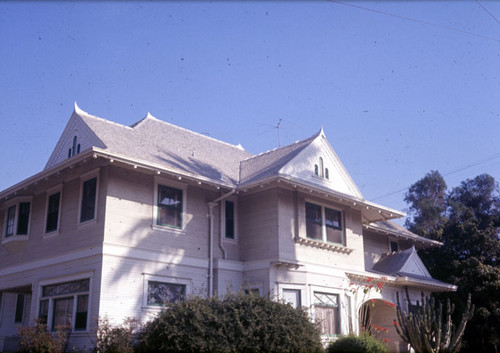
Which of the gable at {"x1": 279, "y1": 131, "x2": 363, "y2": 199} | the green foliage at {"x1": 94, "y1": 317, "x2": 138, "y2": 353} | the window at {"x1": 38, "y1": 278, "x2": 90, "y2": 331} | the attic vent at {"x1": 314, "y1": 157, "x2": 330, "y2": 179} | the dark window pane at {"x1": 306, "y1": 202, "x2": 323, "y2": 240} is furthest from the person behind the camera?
the attic vent at {"x1": 314, "y1": 157, "x2": 330, "y2": 179}

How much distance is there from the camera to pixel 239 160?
24109mm

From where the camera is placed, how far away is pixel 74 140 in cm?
1997

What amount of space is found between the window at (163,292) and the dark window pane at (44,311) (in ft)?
11.8

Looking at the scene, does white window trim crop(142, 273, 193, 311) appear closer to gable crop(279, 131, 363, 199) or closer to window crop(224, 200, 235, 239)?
window crop(224, 200, 235, 239)

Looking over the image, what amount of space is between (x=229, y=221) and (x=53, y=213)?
6181mm

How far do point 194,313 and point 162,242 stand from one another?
3.79 m

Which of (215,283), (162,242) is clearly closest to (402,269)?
(215,283)

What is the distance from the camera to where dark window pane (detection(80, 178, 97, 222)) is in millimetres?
17469

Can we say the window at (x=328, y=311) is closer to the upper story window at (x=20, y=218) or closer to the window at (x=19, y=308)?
the upper story window at (x=20, y=218)

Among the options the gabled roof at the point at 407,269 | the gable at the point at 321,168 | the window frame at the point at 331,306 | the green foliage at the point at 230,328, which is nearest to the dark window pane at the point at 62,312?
the green foliage at the point at 230,328

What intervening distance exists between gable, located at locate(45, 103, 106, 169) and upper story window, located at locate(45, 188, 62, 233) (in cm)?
159

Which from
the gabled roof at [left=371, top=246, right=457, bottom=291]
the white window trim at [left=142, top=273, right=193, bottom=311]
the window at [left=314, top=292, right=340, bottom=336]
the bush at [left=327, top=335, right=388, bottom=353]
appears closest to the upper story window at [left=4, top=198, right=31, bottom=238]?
the white window trim at [left=142, top=273, right=193, bottom=311]

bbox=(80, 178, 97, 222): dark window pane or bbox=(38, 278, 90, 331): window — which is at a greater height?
bbox=(80, 178, 97, 222): dark window pane

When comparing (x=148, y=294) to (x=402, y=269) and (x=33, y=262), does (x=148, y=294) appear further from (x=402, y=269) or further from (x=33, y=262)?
(x=402, y=269)
